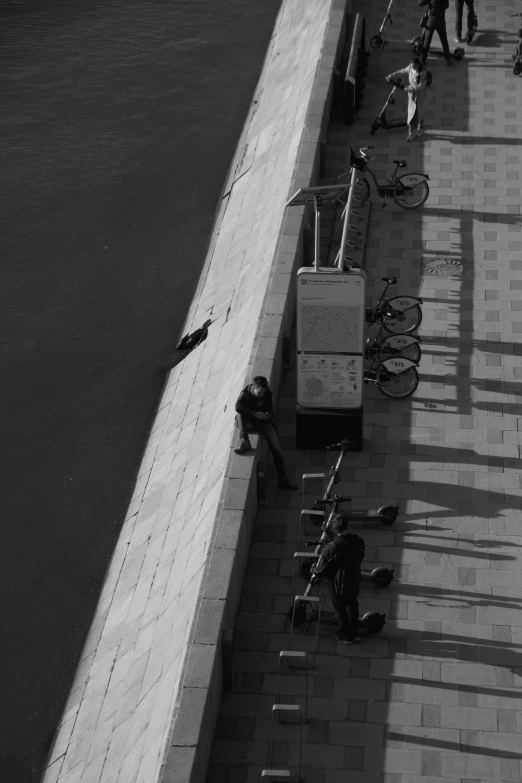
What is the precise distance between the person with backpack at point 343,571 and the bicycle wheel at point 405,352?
12.7 feet

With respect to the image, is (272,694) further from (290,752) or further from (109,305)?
(109,305)

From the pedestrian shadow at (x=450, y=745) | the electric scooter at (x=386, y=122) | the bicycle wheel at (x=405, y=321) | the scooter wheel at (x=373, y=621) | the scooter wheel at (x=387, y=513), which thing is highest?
the electric scooter at (x=386, y=122)

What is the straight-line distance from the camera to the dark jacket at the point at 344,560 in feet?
38.7

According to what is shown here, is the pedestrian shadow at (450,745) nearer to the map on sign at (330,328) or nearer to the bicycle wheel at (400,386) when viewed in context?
the map on sign at (330,328)

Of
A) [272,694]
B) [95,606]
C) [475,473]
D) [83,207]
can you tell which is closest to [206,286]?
[83,207]

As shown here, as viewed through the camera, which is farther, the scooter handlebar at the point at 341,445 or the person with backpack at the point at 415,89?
the person with backpack at the point at 415,89

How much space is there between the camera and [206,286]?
2309 cm

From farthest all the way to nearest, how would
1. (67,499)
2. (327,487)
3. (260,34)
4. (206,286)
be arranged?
(260,34)
(206,286)
(67,499)
(327,487)

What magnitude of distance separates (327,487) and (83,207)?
550 inches

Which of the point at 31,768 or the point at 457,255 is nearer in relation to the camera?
the point at 31,768

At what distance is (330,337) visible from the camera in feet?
45.6

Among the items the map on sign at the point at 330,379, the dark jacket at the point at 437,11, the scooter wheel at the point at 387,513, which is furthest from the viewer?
the dark jacket at the point at 437,11

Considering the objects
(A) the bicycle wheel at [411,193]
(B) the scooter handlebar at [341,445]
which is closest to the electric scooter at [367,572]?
(B) the scooter handlebar at [341,445]

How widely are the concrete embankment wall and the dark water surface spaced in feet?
1.67
